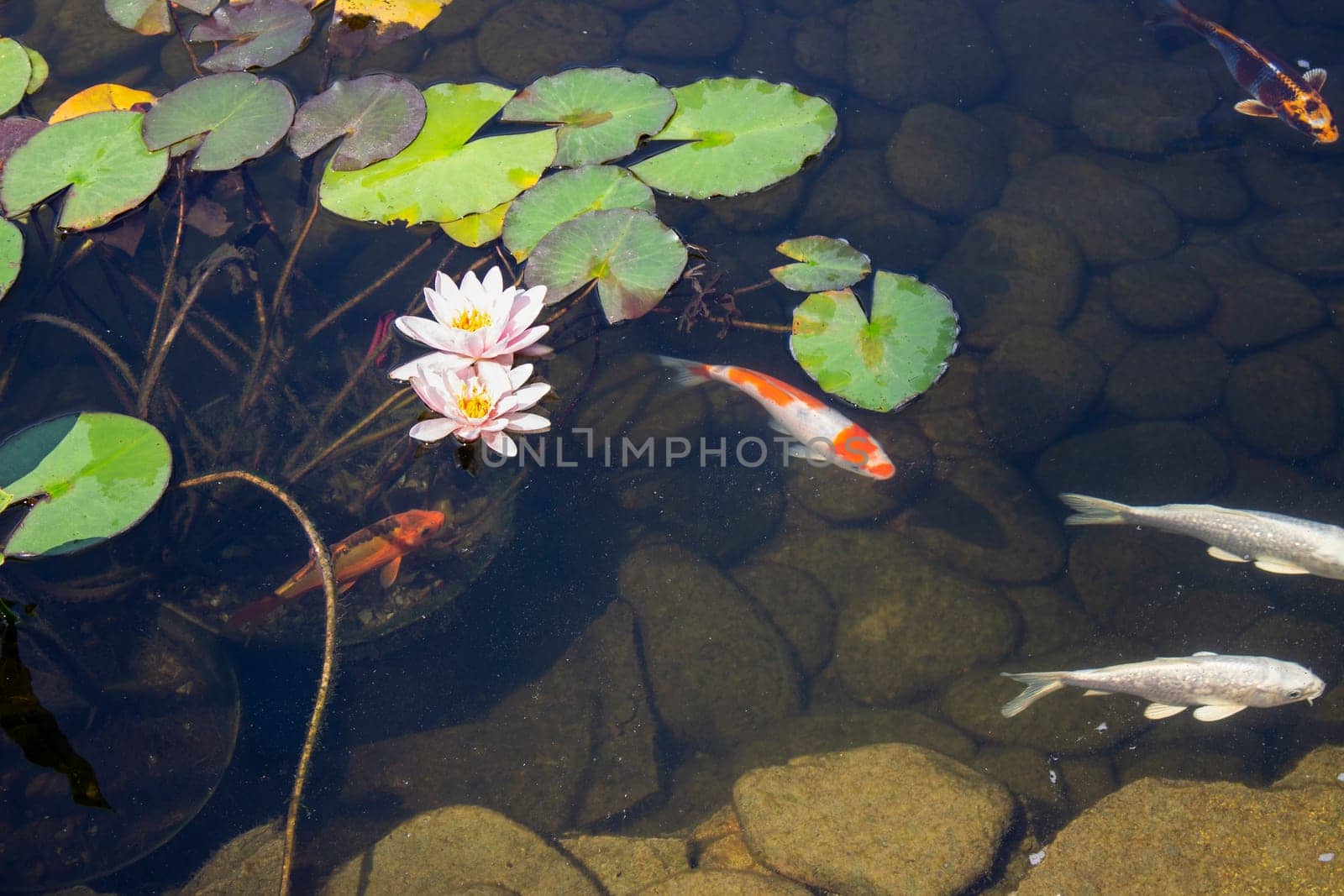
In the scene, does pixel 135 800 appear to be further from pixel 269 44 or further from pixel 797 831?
pixel 269 44

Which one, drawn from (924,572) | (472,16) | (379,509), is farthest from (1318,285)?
(472,16)

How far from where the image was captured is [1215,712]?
3.21 meters

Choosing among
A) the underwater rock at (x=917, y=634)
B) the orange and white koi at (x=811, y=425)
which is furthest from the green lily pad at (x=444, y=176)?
the underwater rock at (x=917, y=634)

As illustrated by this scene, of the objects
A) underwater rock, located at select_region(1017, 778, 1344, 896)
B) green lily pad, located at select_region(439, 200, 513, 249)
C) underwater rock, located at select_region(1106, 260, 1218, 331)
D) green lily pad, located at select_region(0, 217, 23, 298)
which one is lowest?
underwater rock, located at select_region(1017, 778, 1344, 896)

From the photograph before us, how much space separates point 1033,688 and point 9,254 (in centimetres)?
476

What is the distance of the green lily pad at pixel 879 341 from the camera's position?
143 inches

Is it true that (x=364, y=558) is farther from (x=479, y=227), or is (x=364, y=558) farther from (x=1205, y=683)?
(x=1205, y=683)

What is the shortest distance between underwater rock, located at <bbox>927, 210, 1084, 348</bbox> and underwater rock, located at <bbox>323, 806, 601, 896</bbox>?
3254 millimetres

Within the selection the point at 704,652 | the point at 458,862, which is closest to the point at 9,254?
the point at 458,862

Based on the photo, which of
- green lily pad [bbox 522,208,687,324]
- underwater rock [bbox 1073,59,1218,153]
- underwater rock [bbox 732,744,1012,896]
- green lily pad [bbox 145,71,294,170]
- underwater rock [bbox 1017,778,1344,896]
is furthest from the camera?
underwater rock [bbox 1073,59,1218,153]

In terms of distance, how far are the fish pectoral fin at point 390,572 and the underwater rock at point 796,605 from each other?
5.24ft

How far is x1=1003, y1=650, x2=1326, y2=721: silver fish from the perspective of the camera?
3139 mm

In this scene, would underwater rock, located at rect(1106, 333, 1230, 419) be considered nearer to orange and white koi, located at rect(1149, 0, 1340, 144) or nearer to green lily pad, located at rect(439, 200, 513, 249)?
orange and white koi, located at rect(1149, 0, 1340, 144)

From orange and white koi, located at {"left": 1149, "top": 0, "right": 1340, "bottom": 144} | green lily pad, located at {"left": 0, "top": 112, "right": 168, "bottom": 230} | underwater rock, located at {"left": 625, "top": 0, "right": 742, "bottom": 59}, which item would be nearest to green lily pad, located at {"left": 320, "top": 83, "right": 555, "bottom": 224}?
green lily pad, located at {"left": 0, "top": 112, "right": 168, "bottom": 230}
